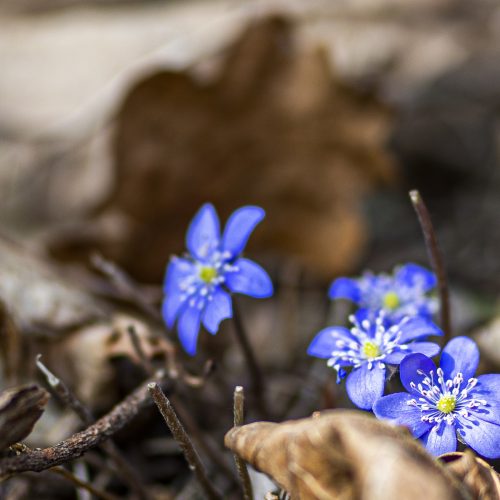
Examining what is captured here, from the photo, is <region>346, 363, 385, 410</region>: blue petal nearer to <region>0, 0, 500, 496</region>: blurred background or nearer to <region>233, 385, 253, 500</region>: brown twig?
<region>233, 385, 253, 500</region>: brown twig

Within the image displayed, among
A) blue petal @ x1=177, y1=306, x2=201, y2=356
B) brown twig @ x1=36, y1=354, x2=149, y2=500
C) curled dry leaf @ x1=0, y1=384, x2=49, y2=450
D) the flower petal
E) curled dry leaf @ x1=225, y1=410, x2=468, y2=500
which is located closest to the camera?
curled dry leaf @ x1=225, y1=410, x2=468, y2=500

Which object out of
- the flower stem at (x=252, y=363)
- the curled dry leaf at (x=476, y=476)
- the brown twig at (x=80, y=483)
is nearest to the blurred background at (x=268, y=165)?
the flower stem at (x=252, y=363)

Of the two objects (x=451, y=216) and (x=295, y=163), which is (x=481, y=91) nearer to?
(x=451, y=216)

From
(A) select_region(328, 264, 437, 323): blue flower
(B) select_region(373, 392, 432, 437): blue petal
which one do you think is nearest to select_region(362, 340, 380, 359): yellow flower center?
(B) select_region(373, 392, 432, 437): blue petal

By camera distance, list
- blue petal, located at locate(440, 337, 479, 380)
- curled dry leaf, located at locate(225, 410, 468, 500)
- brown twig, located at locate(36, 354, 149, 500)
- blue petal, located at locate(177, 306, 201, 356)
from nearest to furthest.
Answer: curled dry leaf, located at locate(225, 410, 468, 500)
blue petal, located at locate(440, 337, 479, 380)
brown twig, located at locate(36, 354, 149, 500)
blue petal, located at locate(177, 306, 201, 356)

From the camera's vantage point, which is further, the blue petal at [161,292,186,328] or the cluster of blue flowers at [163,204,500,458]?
the blue petal at [161,292,186,328]

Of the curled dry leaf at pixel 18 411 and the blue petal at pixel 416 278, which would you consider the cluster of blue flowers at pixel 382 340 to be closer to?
the blue petal at pixel 416 278

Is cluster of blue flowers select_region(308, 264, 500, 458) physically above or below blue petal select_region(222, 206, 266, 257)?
below
